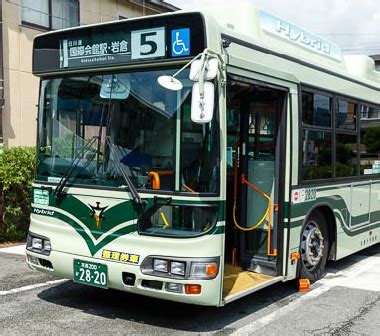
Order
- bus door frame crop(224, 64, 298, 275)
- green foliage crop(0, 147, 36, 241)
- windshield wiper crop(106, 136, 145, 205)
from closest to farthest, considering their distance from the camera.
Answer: windshield wiper crop(106, 136, 145, 205)
bus door frame crop(224, 64, 298, 275)
green foliage crop(0, 147, 36, 241)

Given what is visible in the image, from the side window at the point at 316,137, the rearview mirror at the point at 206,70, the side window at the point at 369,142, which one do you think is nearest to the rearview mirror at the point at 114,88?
the rearview mirror at the point at 206,70

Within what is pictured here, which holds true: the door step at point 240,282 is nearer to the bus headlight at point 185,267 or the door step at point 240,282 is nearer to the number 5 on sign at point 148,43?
the bus headlight at point 185,267

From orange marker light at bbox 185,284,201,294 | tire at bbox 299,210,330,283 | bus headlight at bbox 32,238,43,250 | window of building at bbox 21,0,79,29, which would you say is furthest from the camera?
window of building at bbox 21,0,79,29

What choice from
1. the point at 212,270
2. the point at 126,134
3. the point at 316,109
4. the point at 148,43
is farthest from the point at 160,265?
the point at 316,109

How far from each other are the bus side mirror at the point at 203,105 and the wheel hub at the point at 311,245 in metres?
2.56

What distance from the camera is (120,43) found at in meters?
5.18

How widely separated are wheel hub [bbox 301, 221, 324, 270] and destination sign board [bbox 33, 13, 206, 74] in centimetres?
284

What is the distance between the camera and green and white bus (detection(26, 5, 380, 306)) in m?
4.78

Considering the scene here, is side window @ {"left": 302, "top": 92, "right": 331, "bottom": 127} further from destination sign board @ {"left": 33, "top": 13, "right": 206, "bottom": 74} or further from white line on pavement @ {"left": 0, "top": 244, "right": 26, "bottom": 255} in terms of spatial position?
white line on pavement @ {"left": 0, "top": 244, "right": 26, "bottom": 255}

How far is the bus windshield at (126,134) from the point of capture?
484cm

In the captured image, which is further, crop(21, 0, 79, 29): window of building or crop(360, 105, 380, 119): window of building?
crop(21, 0, 79, 29): window of building

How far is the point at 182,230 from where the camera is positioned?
190 inches

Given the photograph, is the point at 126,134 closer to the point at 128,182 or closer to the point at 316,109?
the point at 128,182

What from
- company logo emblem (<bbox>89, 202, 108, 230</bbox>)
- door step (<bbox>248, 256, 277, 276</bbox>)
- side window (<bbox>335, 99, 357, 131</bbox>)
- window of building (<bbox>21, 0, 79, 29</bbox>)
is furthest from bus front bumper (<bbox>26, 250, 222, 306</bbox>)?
window of building (<bbox>21, 0, 79, 29</bbox>)
